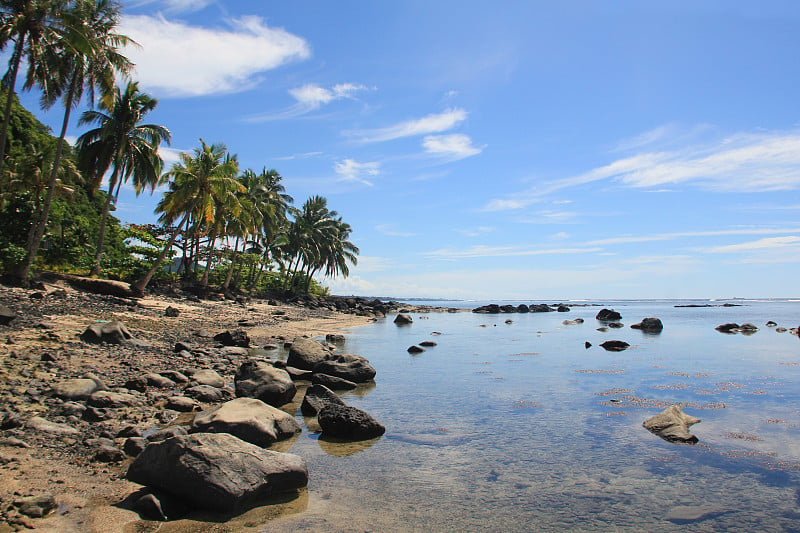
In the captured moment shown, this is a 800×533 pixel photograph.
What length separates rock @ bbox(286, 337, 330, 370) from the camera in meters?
16.2

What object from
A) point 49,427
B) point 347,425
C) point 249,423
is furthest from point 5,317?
point 347,425

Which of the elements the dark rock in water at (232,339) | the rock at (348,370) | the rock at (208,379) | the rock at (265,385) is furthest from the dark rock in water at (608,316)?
the rock at (208,379)

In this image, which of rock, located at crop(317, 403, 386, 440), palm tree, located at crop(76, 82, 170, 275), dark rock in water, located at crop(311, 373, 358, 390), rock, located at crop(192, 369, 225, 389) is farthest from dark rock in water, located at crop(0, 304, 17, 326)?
palm tree, located at crop(76, 82, 170, 275)

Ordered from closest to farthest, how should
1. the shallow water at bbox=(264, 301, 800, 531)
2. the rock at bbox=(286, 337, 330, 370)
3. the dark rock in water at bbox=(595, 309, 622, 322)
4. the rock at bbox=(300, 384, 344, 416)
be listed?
the shallow water at bbox=(264, 301, 800, 531)
the rock at bbox=(300, 384, 344, 416)
the rock at bbox=(286, 337, 330, 370)
the dark rock in water at bbox=(595, 309, 622, 322)

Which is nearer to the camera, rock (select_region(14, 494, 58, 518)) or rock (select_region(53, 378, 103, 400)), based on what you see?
rock (select_region(14, 494, 58, 518))

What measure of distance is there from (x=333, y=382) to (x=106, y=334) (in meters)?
6.87

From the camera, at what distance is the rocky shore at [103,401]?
5.64 meters

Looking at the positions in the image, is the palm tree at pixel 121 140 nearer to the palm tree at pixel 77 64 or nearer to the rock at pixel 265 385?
the palm tree at pixel 77 64

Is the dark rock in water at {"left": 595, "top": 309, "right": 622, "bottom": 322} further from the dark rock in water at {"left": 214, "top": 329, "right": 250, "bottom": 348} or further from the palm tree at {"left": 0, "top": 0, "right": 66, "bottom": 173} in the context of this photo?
the palm tree at {"left": 0, "top": 0, "right": 66, "bottom": 173}

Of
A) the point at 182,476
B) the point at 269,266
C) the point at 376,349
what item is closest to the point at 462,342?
the point at 376,349

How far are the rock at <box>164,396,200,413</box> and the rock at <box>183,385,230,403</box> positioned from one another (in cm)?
55

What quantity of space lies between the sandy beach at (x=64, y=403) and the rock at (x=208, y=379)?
0.91 metres

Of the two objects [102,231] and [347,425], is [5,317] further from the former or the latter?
[102,231]

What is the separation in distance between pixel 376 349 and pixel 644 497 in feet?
62.2
